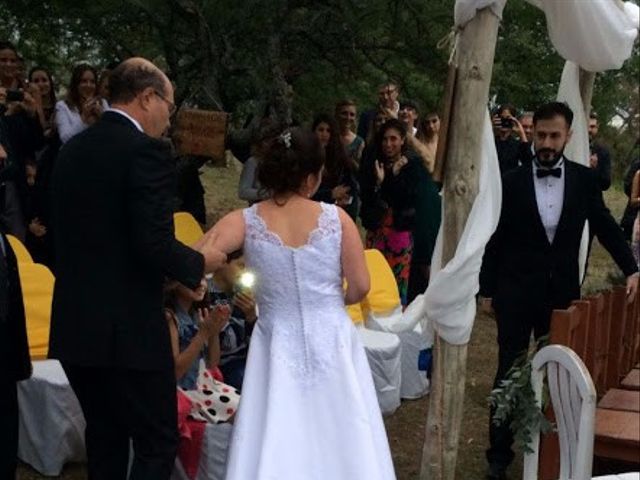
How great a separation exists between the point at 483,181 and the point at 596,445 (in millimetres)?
1358

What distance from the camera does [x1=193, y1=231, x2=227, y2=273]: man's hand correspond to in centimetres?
347

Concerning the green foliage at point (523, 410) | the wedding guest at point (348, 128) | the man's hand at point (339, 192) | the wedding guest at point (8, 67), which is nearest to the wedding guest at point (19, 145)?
the wedding guest at point (8, 67)

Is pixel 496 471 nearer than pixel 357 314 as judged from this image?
Yes

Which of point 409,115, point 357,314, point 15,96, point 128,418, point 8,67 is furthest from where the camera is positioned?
point 409,115

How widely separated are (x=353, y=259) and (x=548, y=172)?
Answer: 4.55 feet

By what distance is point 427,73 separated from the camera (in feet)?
25.7

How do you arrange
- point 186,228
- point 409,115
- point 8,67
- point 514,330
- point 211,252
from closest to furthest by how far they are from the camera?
point 211,252 → point 514,330 → point 8,67 → point 186,228 → point 409,115

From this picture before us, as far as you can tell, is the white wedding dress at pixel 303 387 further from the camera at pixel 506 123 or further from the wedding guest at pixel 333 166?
the camera at pixel 506 123

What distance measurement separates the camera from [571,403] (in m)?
3.07

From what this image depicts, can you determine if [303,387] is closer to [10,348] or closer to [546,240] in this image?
[10,348]

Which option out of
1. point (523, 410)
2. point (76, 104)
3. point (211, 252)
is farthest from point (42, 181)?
point (523, 410)

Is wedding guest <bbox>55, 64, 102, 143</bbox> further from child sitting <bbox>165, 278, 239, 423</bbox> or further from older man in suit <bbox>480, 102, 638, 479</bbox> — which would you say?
older man in suit <bbox>480, 102, 638, 479</bbox>

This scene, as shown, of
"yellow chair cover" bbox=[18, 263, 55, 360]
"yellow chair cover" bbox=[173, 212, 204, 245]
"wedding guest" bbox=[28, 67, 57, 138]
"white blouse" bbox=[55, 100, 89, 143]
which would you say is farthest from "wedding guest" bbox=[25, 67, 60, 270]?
"yellow chair cover" bbox=[18, 263, 55, 360]

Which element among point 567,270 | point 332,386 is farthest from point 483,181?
point 332,386
